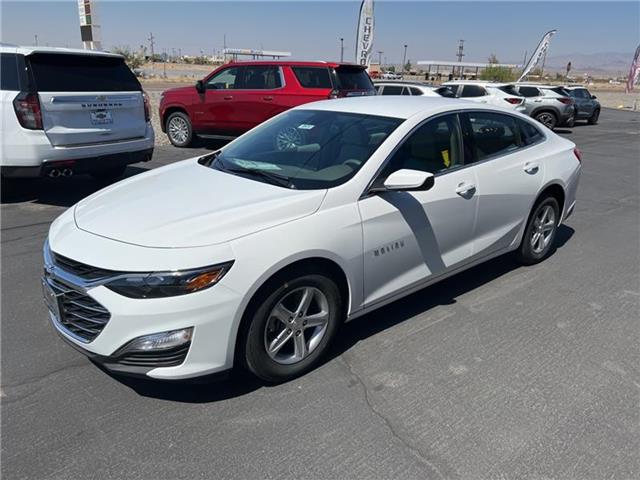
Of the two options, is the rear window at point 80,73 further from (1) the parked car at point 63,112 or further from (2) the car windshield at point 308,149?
(2) the car windshield at point 308,149

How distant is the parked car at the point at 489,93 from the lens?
16.7 metres

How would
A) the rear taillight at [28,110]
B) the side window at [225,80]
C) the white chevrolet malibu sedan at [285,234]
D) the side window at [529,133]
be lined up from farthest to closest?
the side window at [225,80], the rear taillight at [28,110], the side window at [529,133], the white chevrolet malibu sedan at [285,234]

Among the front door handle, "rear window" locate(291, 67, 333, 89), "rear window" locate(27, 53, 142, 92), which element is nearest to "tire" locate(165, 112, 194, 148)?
"rear window" locate(291, 67, 333, 89)

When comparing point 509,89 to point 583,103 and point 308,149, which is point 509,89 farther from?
point 308,149

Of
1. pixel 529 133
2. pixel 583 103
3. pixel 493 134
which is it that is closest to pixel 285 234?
pixel 493 134

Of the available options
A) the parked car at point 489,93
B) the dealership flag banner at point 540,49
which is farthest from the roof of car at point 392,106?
the dealership flag banner at point 540,49

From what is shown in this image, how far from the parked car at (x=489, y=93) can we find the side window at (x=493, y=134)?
12842 mm

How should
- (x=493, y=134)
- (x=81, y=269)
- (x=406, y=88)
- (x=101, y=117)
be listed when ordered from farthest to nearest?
(x=406, y=88) < (x=101, y=117) < (x=493, y=134) < (x=81, y=269)

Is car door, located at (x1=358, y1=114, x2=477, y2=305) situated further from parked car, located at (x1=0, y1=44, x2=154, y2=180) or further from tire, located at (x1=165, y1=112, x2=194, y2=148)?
tire, located at (x1=165, y1=112, x2=194, y2=148)

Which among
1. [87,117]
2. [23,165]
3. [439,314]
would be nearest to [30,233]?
[23,165]

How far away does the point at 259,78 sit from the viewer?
35.3ft

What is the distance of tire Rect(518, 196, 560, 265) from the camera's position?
4725mm

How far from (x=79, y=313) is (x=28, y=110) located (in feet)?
13.3

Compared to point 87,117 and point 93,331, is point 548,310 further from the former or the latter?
point 87,117
